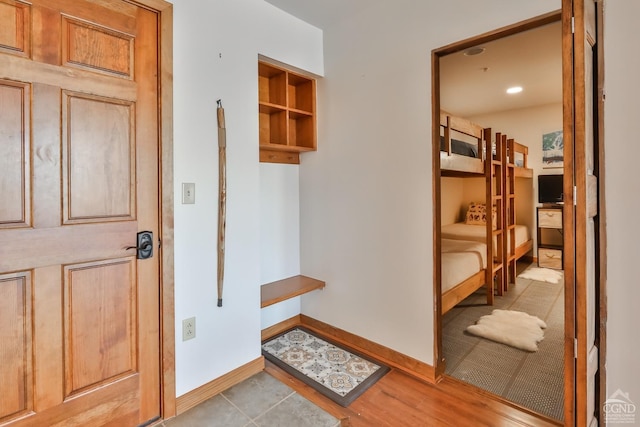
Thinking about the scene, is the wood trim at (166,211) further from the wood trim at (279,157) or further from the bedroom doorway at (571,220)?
the bedroom doorway at (571,220)

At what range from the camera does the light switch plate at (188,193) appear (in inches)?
68.5

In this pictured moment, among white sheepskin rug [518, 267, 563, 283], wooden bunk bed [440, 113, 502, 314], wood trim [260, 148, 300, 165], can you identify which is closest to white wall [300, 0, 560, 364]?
wood trim [260, 148, 300, 165]

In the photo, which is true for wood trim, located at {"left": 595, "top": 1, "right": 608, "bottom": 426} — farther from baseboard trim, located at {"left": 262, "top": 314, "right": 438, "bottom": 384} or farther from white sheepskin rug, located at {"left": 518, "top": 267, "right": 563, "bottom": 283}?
white sheepskin rug, located at {"left": 518, "top": 267, "right": 563, "bottom": 283}

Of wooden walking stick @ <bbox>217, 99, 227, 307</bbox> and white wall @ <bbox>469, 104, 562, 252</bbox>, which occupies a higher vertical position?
white wall @ <bbox>469, 104, 562, 252</bbox>

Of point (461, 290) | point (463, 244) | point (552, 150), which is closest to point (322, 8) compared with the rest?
point (461, 290)

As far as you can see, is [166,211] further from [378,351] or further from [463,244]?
[463,244]

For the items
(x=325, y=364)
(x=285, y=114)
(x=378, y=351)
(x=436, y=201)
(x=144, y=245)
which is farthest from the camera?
(x=285, y=114)

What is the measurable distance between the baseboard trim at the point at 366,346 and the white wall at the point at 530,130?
4.28m

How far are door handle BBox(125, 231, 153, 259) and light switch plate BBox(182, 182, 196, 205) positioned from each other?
0.80 feet

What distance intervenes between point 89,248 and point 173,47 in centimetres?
110

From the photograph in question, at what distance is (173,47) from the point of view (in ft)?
5.54

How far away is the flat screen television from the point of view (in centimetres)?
487

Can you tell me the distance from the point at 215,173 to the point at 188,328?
2.91 feet

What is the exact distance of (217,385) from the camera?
1.88m
